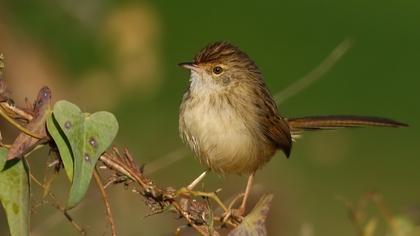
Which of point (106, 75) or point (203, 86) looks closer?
point (203, 86)

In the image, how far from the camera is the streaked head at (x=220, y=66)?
5094 millimetres

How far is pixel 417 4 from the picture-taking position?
15.7 meters

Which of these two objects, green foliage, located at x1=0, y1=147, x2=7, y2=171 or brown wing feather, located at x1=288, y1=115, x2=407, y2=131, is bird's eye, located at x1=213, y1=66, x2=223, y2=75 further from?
green foliage, located at x1=0, y1=147, x2=7, y2=171

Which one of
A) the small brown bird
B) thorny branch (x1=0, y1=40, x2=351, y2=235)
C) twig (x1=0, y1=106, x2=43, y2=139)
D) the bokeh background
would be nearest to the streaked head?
the small brown bird

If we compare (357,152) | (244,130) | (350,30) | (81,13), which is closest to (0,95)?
(244,130)

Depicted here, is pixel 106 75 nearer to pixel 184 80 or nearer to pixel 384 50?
pixel 184 80

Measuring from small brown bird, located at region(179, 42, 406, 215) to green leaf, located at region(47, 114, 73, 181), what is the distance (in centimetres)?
Result: 140

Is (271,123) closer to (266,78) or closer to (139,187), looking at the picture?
(139,187)

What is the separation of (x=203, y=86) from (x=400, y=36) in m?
10.1

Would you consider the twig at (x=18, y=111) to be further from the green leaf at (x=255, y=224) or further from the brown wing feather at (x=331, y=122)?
the brown wing feather at (x=331, y=122)

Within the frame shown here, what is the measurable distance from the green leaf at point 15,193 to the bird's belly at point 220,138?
5.44ft

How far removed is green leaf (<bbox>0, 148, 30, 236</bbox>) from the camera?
3.05m

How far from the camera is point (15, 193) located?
3.09 m

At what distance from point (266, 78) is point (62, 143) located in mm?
10180
